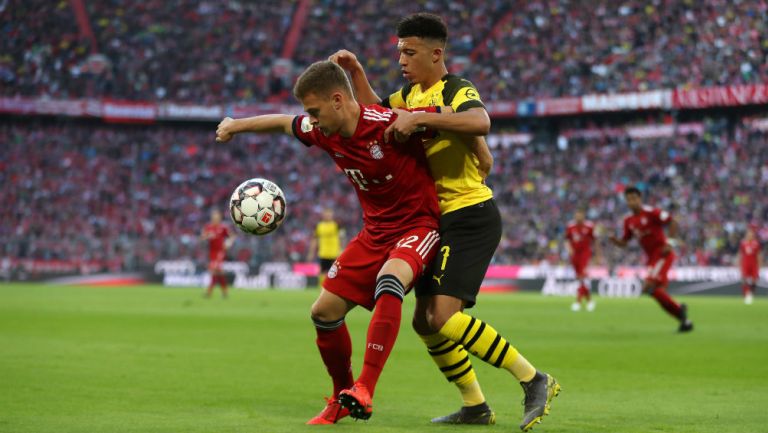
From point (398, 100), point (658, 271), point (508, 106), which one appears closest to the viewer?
point (398, 100)

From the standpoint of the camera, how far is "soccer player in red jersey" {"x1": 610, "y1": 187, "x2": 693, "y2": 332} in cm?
1603

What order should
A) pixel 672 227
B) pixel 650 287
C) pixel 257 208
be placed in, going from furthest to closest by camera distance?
pixel 672 227 < pixel 650 287 < pixel 257 208

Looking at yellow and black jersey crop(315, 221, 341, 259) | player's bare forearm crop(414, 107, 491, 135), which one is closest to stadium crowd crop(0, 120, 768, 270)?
yellow and black jersey crop(315, 221, 341, 259)

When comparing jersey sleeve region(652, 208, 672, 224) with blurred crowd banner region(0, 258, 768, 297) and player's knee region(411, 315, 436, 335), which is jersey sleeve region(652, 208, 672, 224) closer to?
player's knee region(411, 315, 436, 335)

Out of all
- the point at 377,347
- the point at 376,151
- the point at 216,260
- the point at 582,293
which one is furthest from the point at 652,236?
the point at 216,260

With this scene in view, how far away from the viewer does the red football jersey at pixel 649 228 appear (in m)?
16.6

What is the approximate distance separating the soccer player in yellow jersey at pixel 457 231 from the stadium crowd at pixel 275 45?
119ft

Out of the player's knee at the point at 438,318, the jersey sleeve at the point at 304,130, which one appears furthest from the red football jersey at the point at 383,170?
the player's knee at the point at 438,318

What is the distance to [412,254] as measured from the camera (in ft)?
19.0

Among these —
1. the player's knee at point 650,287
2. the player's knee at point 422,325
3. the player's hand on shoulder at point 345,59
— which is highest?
the player's hand on shoulder at point 345,59

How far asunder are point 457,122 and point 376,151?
52 cm

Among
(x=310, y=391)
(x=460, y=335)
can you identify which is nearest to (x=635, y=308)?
(x=310, y=391)

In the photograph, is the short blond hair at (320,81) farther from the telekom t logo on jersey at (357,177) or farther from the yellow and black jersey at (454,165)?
the yellow and black jersey at (454,165)

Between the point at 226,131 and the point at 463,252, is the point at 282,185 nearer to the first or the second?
the point at 226,131
